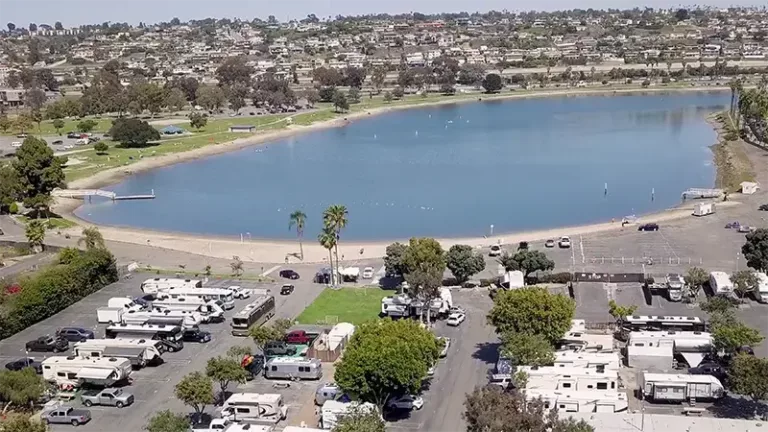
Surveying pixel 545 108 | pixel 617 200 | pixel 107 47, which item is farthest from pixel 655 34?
pixel 617 200

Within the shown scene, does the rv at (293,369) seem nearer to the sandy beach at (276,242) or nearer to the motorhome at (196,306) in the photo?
the motorhome at (196,306)

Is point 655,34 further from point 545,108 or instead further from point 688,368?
point 688,368

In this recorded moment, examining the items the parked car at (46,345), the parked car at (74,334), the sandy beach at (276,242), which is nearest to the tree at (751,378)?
the parked car at (74,334)

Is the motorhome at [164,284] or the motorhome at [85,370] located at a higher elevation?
the motorhome at [85,370]

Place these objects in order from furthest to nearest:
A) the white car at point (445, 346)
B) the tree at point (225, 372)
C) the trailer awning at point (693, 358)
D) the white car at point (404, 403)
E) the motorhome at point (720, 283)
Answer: the motorhome at point (720, 283)
the white car at point (445, 346)
the trailer awning at point (693, 358)
the tree at point (225, 372)
the white car at point (404, 403)

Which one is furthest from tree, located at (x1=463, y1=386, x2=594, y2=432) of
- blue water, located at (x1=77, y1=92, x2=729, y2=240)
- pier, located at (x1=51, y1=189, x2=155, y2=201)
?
pier, located at (x1=51, y1=189, x2=155, y2=201)
